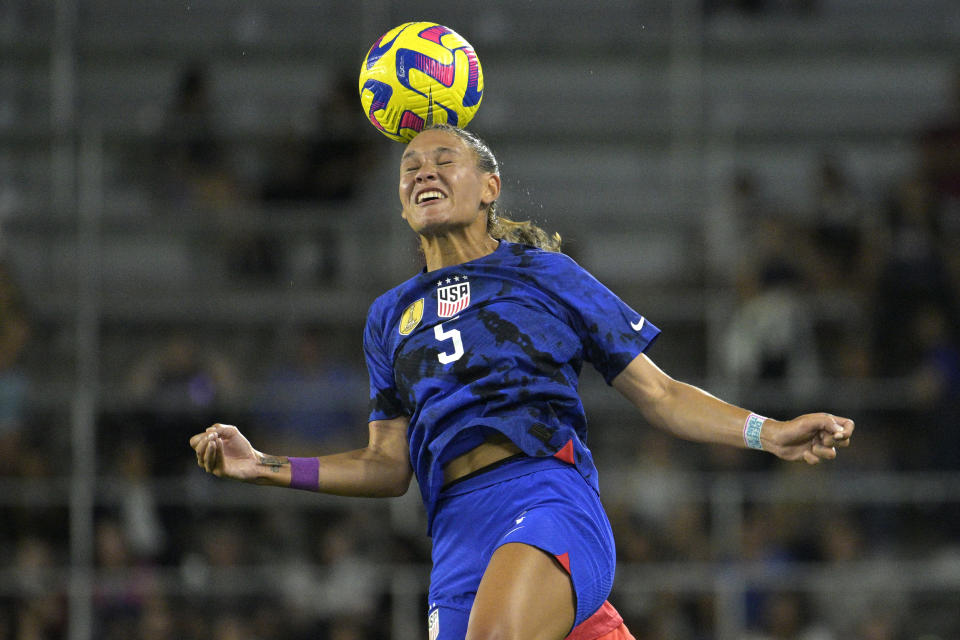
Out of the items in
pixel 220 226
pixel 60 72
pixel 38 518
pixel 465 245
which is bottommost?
pixel 38 518

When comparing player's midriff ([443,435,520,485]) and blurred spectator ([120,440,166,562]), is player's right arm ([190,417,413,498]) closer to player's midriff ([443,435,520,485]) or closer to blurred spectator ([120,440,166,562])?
player's midriff ([443,435,520,485])

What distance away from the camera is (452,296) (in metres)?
4.22

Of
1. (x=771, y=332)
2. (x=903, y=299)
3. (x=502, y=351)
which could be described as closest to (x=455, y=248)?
(x=502, y=351)

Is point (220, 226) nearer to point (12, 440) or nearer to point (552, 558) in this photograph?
point (12, 440)

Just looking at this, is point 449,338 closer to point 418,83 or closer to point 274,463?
point 274,463

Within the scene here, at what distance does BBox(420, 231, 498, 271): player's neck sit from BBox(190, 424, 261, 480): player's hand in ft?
2.92

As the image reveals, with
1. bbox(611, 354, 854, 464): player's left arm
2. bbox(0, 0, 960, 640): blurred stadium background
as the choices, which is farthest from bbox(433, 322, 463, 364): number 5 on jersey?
bbox(0, 0, 960, 640): blurred stadium background

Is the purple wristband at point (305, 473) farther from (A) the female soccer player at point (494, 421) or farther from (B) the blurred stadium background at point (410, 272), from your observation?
(B) the blurred stadium background at point (410, 272)

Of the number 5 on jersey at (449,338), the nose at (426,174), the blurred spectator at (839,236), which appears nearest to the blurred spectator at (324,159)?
the blurred spectator at (839,236)

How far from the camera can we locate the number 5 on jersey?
406 cm

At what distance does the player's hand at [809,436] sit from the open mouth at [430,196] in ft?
4.14

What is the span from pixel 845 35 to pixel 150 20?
5775mm

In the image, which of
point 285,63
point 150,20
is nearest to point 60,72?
point 150,20

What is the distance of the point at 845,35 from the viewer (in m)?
11.2
